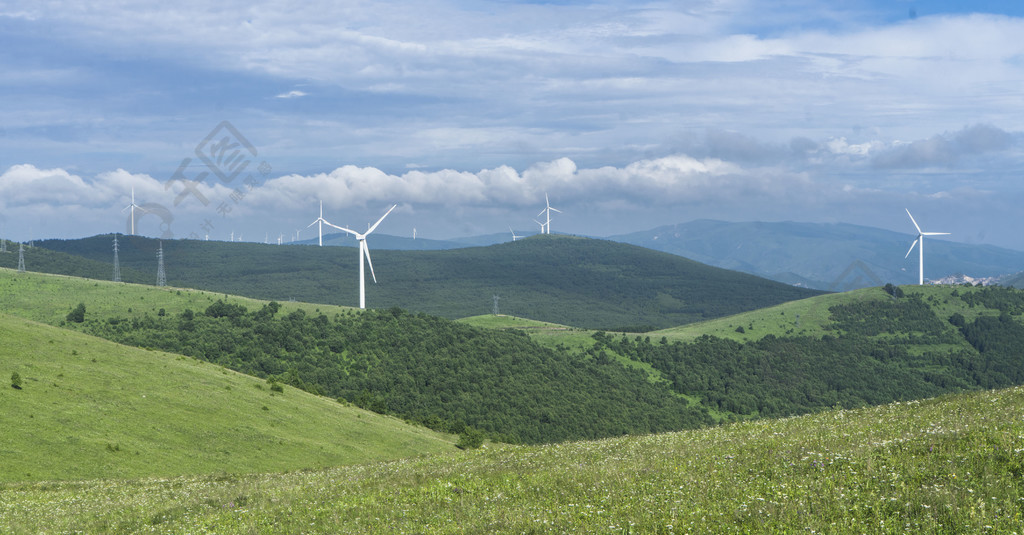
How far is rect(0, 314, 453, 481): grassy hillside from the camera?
3994cm

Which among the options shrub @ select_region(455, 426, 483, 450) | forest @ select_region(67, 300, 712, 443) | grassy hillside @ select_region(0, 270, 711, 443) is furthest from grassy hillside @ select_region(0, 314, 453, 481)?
grassy hillside @ select_region(0, 270, 711, 443)

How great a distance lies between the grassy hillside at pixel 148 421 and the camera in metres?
39.9

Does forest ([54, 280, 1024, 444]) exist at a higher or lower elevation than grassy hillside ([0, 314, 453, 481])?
lower

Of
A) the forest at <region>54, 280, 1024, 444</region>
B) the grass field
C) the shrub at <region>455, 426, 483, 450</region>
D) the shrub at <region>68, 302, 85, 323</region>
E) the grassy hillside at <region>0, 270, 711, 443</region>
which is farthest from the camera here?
the grass field

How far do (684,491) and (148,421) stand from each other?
4259 cm

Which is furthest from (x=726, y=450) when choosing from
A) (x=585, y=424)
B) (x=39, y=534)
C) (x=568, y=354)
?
(x=568, y=354)

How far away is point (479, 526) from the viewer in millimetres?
15445

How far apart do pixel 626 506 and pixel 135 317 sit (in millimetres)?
120995

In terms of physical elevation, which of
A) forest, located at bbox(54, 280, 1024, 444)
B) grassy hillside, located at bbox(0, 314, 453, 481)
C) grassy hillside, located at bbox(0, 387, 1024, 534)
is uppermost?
grassy hillside, located at bbox(0, 387, 1024, 534)

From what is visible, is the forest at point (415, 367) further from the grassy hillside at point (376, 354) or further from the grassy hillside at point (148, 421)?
the grassy hillside at point (148, 421)

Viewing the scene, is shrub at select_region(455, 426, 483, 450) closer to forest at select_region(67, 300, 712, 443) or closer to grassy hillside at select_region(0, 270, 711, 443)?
forest at select_region(67, 300, 712, 443)

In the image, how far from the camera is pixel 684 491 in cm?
1605

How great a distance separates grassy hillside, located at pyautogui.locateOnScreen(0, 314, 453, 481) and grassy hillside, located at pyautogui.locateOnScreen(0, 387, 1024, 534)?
14829 mm

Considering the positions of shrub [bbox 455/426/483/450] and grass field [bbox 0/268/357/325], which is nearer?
A: shrub [bbox 455/426/483/450]
